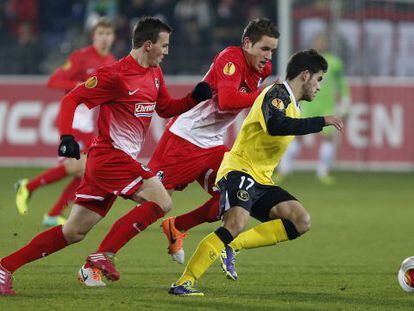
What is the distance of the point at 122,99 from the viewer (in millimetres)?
7922

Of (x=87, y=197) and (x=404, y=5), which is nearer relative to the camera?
(x=87, y=197)

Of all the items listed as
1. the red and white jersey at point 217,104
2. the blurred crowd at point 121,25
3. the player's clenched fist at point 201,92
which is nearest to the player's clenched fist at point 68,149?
the player's clenched fist at point 201,92

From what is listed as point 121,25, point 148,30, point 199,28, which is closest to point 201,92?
point 148,30

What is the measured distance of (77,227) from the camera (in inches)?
303

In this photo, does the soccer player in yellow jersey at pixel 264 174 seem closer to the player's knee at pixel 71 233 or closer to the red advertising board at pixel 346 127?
the player's knee at pixel 71 233

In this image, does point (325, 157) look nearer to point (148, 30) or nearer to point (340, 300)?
point (148, 30)

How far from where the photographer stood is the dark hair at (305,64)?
768 cm

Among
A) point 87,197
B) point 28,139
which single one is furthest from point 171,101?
point 28,139

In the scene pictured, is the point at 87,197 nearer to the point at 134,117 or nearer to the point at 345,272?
the point at 134,117

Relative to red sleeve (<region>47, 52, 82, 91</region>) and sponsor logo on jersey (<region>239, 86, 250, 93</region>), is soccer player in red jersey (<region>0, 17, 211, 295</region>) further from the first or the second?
red sleeve (<region>47, 52, 82, 91</region>)

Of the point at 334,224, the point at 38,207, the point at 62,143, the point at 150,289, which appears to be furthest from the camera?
the point at 38,207

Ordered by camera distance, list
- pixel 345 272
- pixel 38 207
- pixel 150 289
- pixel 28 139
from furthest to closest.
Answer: pixel 28 139 → pixel 38 207 → pixel 345 272 → pixel 150 289

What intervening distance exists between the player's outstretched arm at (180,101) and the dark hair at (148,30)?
411 millimetres

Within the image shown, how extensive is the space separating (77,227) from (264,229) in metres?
1.30
